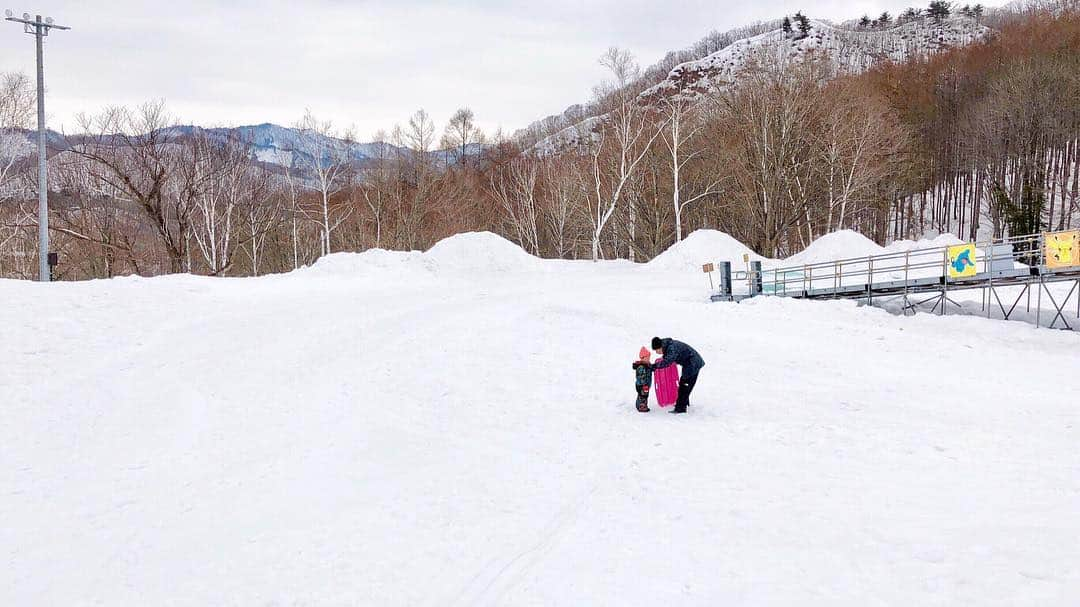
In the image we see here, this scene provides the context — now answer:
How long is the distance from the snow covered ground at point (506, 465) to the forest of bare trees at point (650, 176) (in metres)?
18.5

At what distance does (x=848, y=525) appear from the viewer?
489 centimetres

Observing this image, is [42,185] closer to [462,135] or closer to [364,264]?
[364,264]

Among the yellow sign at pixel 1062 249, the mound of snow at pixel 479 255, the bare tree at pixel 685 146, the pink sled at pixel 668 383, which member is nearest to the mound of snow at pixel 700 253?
the bare tree at pixel 685 146

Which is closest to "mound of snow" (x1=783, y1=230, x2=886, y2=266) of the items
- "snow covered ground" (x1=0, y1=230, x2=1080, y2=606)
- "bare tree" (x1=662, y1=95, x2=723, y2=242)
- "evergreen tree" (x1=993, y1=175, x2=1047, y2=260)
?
"bare tree" (x1=662, y1=95, x2=723, y2=242)

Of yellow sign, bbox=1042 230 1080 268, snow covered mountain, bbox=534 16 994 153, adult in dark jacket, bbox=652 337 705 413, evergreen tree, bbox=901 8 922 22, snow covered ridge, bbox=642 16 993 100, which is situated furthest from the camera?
evergreen tree, bbox=901 8 922 22

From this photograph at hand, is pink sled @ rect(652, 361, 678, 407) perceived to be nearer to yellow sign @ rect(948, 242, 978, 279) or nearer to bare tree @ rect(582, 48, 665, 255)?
yellow sign @ rect(948, 242, 978, 279)

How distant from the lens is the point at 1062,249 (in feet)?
51.2

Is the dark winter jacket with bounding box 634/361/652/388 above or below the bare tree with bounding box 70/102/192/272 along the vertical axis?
below

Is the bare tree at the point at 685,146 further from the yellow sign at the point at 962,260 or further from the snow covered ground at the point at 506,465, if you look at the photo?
the snow covered ground at the point at 506,465

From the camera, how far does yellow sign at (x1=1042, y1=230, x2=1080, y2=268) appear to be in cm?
1538

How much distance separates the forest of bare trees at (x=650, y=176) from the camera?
2914cm

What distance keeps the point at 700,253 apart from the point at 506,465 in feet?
92.2

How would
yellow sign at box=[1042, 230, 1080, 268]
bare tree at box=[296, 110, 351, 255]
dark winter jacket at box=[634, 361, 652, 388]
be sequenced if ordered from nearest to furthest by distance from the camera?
1. dark winter jacket at box=[634, 361, 652, 388]
2. yellow sign at box=[1042, 230, 1080, 268]
3. bare tree at box=[296, 110, 351, 255]

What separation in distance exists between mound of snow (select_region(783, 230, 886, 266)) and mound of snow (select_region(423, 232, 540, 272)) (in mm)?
14747
